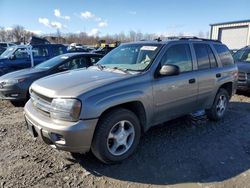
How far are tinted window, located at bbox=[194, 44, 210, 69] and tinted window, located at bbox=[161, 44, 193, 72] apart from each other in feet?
0.90

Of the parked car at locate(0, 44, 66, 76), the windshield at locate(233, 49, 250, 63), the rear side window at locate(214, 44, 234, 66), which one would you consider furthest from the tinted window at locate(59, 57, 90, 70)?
the windshield at locate(233, 49, 250, 63)

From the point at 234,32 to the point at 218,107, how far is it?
72.1 ft

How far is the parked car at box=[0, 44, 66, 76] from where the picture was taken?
10133 millimetres

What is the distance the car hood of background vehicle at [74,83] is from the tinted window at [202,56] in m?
1.83

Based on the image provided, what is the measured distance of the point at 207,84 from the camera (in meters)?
5.07

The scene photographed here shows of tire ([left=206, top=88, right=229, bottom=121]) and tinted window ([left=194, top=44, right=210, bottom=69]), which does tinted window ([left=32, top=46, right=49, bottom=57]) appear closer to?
tinted window ([left=194, top=44, right=210, bottom=69])

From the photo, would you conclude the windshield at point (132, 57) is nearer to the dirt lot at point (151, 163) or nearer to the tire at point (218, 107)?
the dirt lot at point (151, 163)

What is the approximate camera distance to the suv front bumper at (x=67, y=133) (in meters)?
3.11

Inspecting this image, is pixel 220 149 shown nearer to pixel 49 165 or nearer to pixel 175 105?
pixel 175 105

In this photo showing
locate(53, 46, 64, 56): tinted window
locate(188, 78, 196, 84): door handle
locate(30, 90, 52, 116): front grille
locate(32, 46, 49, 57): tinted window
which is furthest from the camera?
locate(53, 46, 64, 56): tinted window

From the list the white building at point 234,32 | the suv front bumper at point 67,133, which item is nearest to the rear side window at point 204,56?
the suv front bumper at point 67,133

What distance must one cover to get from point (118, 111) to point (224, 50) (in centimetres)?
353

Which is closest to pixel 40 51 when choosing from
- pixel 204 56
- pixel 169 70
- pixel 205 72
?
pixel 204 56

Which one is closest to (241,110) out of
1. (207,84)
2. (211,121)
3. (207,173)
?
(211,121)
